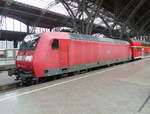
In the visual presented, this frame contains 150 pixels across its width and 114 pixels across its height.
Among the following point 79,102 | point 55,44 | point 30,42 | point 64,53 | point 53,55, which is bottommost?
point 79,102

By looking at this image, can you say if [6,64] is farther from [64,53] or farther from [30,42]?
[64,53]

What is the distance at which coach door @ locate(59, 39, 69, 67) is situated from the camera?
356 inches

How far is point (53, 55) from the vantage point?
8.47 meters

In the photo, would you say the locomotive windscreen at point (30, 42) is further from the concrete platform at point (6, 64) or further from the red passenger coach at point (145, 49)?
the red passenger coach at point (145, 49)

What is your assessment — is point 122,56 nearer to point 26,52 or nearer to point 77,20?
point 77,20

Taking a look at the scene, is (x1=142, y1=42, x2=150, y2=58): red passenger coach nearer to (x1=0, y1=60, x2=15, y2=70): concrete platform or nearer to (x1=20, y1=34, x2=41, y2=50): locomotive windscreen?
(x1=0, y1=60, x2=15, y2=70): concrete platform

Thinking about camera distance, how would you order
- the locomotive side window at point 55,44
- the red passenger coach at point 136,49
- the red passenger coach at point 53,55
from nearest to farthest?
1. the red passenger coach at point 53,55
2. the locomotive side window at point 55,44
3. the red passenger coach at point 136,49

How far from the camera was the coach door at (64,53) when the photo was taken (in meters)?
9.04

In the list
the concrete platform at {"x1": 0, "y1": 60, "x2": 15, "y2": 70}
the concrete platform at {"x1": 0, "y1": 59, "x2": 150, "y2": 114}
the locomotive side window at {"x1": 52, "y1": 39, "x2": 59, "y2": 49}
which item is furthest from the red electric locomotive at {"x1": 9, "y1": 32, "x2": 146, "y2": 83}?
the concrete platform at {"x1": 0, "y1": 60, "x2": 15, "y2": 70}

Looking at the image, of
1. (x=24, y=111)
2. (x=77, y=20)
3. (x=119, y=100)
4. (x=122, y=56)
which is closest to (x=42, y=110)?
(x=24, y=111)

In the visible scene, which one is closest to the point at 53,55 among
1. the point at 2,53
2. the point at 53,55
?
the point at 53,55

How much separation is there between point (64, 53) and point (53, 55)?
39.1 inches

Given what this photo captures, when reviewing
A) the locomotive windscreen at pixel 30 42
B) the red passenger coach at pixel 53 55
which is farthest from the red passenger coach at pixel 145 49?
the locomotive windscreen at pixel 30 42

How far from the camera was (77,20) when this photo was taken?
24.6 metres
